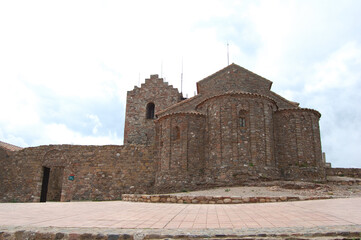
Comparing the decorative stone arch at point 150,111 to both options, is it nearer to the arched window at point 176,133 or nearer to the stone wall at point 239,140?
the arched window at point 176,133

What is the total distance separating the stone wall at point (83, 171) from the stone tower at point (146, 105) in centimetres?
566

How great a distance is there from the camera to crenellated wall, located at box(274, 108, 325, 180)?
17078 mm

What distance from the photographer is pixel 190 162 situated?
17.1 meters

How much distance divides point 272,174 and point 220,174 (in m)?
3.03

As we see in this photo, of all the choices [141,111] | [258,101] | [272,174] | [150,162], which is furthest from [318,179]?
[141,111]

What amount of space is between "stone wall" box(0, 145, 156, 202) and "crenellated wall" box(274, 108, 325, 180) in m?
8.93

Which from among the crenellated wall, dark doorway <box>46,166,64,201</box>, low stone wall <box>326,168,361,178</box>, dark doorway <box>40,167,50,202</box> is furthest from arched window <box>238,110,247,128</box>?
dark doorway <box>46,166,64,201</box>

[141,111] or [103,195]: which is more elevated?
[141,111]

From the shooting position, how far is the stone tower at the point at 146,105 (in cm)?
2625

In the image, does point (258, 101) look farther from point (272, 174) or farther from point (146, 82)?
point (146, 82)

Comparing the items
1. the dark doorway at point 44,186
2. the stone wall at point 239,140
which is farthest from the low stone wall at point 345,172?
the dark doorway at point 44,186

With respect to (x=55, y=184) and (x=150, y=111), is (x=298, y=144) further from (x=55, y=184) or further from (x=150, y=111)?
(x=55, y=184)

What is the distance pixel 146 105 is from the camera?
90.0 ft

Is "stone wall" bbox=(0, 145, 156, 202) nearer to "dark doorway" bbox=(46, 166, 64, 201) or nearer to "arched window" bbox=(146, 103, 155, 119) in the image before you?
"dark doorway" bbox=(46, 166, 64, 201)
